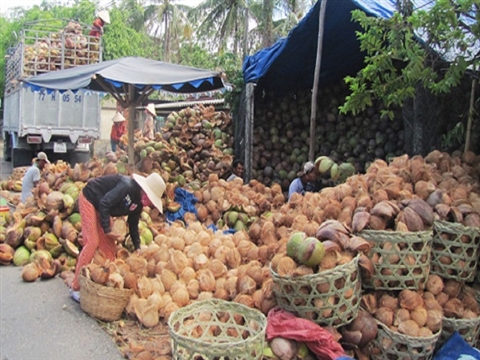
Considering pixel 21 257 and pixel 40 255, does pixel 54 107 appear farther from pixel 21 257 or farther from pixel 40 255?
pixel 40 255

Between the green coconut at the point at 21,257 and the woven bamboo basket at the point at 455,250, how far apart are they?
16.8 ft

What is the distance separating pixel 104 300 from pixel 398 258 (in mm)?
2702

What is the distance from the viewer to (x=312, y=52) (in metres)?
8.15

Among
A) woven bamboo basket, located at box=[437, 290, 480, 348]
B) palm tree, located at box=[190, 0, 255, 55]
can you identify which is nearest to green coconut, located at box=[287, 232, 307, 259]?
woven bamboo basket, located at box=[437, 290, 480, 348]

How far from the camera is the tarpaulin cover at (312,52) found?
22.5ft

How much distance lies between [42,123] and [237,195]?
8.20 metres

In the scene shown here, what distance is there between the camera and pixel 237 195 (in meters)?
7.31

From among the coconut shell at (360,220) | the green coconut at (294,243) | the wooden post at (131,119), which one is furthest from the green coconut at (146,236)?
the coconut shell at (360,220)

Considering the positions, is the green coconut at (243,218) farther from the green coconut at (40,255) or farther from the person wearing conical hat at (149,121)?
the person wearing conical hat at (149,121)

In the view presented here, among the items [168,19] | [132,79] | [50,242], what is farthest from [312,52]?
[168,19]

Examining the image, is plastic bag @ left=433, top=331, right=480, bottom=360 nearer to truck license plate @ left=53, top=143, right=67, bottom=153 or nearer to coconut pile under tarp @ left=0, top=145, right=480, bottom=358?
coconut pile under tarp @ left=0, top=145, right=480, bottom=358

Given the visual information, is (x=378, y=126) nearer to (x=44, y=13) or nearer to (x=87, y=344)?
(x=87, y=344)

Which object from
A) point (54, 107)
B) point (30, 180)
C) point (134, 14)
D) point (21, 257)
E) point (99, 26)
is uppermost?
point (134, 14)

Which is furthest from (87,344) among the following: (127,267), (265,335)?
(265,335)
